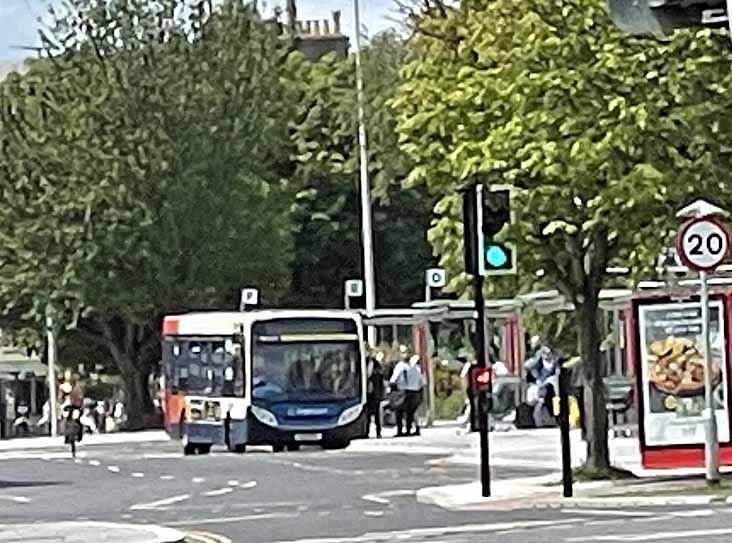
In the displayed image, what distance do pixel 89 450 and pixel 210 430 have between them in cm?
519

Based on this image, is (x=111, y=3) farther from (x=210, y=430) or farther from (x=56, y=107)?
(x=210, y=430)

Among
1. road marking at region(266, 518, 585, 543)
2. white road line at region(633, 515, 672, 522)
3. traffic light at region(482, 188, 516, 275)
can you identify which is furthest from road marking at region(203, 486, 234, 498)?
white road line at region(633, 515, 672, 522)

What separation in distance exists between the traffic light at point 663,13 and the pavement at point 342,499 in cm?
1147

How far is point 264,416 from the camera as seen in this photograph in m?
43.8

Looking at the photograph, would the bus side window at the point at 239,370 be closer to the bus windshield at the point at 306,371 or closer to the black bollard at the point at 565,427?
the bus windshield at the point at 306,371

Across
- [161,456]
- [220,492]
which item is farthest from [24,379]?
[220,492]

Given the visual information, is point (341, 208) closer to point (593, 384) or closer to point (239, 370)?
point (239, 370)

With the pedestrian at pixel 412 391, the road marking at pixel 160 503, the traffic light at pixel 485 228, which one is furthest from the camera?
the pedestrian at pixel 412 391

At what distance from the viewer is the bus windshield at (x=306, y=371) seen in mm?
43812

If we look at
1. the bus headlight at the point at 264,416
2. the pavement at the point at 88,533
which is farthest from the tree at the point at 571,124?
the bus headlight at the point at 264,416

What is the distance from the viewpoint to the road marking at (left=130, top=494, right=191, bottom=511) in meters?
27.9

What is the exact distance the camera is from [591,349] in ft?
94.6

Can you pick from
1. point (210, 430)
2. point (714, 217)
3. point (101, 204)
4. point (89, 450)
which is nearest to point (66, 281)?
point (101, 204)

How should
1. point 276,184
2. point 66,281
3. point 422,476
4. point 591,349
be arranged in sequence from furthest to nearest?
point 276,184 < point 66,281 < point 422,476 < point 591,349
